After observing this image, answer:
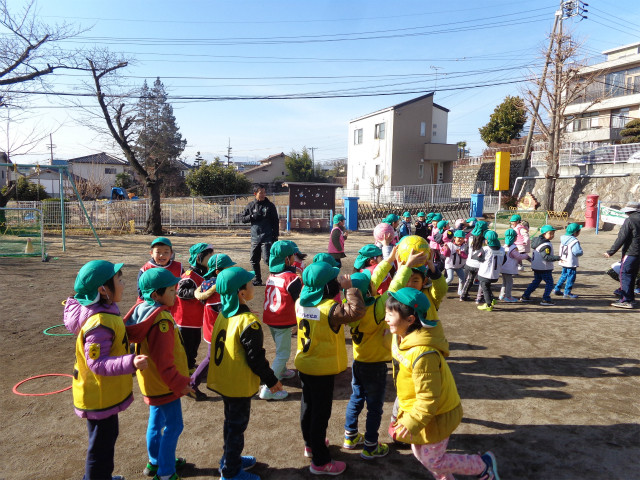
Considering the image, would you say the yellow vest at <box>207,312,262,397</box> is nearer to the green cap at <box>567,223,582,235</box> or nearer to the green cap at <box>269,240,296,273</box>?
the green cap at <box>269,240,296,273</box>

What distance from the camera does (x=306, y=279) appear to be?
314cm

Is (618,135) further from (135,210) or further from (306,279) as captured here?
(306,279)

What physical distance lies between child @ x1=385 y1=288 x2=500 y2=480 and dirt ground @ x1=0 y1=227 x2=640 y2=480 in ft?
1.80

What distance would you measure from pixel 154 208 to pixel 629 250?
1692 centimetres

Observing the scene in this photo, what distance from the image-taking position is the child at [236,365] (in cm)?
279

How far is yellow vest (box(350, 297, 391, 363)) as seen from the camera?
3.24 metres


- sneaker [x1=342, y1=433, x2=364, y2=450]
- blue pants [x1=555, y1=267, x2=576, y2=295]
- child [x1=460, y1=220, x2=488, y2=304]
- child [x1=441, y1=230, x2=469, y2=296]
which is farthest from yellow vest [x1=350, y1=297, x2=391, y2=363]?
blue pants [x1=555, y1=267, x2=576, y2=295]

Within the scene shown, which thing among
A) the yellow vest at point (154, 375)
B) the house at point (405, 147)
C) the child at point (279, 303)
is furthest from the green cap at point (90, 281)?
the house at point (405, 147)

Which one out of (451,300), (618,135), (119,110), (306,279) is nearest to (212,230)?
(119,110)

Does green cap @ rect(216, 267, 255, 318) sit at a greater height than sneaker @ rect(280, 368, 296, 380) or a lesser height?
greater

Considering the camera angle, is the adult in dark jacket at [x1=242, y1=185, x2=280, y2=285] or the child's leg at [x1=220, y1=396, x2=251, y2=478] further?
the adult in dark jacket at [x1=242, y1=185, x2=280, y2=285]

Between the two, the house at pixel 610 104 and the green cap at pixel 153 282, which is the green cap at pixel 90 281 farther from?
the house at pixel 610 104

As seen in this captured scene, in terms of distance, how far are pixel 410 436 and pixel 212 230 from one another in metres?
18.7

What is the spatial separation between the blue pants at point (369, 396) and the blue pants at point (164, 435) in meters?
1.34
